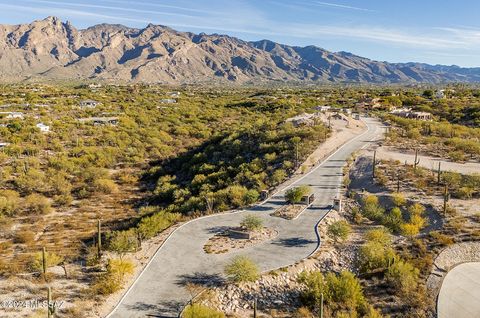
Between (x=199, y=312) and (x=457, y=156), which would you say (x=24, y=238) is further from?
(x=457, y=156)

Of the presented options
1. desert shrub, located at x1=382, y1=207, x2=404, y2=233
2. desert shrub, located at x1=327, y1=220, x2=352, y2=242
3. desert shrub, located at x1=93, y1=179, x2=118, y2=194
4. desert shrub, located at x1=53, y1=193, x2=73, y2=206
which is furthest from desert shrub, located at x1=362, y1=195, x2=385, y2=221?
desert shrub, located at x1=53, y1=193, x2=73, y2=206

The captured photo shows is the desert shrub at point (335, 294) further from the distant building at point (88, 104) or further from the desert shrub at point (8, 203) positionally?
the distant building at point (88, 104)

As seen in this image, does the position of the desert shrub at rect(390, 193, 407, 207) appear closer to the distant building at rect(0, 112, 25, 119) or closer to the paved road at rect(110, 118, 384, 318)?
the paved road at rect(110, 118, 384, 318)

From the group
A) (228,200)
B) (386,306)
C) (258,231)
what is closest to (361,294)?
(386,306)

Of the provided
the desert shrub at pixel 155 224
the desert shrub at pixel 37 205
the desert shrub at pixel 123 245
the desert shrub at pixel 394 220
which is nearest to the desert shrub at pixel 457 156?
the desert shrub at pixel 394 220

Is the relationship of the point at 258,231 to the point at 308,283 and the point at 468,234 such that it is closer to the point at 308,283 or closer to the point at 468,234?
the point at 308,283

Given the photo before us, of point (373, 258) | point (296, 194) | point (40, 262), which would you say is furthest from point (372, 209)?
point (40, 262)
